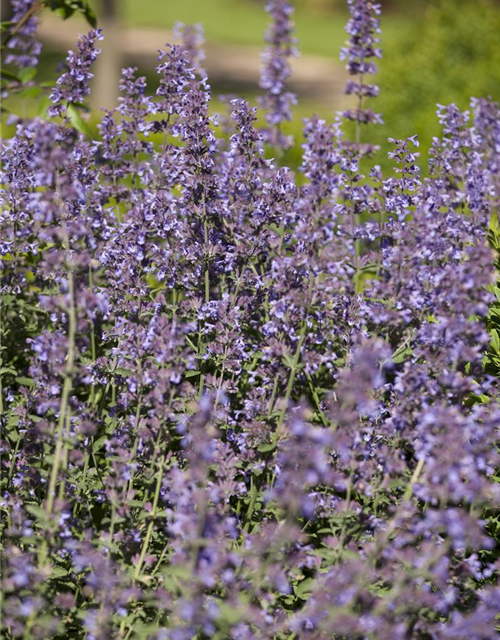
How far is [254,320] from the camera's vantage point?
4117 millimetres

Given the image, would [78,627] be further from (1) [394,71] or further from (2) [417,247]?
(1) [394,71]

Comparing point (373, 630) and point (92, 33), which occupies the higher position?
point (92, 33)

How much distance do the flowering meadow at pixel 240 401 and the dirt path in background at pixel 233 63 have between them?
17023 millimetres

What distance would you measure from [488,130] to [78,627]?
343 cm

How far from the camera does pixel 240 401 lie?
13.8 ft

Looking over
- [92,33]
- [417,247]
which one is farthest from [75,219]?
[417,247]

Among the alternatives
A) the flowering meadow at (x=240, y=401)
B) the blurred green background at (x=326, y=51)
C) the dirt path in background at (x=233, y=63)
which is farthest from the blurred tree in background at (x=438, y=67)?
the dirt path in background at (x=233, y=63)

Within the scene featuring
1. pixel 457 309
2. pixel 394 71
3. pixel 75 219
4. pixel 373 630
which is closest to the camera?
pixel 373 630

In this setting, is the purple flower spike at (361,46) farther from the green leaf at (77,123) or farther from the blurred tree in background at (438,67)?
the blurred tree in background at (438,67)

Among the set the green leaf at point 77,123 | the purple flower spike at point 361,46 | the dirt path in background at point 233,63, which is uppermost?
the dirt path in background at point 233,63

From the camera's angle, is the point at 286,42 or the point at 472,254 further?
the point at 286,42

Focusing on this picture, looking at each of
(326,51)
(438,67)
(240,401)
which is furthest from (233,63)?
(240,401)

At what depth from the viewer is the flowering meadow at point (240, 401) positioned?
102 inches

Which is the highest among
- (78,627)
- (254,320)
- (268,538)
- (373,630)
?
(254,320)
